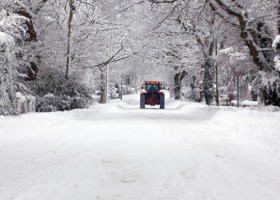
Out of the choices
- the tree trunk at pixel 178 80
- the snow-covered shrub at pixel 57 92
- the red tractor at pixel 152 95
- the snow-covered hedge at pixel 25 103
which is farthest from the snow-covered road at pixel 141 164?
the tree trunk at pixel 178 80

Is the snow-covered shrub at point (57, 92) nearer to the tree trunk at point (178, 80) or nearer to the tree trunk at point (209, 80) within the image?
the tree trunk at point (209, 80)

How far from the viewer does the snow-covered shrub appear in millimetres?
20016

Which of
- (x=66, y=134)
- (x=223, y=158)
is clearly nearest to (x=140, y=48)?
(x=66, y=134)

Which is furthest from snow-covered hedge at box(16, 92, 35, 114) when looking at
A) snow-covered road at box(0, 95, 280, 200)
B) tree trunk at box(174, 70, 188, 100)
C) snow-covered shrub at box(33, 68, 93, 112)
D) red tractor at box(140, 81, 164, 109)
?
tree trunk at box(174, 70, 188, 100)

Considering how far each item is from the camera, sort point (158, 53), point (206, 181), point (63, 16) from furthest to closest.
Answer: point (158, 53) < point (63, 16) < point (206, 181)

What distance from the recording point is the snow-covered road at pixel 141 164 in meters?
4.65

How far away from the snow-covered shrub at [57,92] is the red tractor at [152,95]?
6.07 meters

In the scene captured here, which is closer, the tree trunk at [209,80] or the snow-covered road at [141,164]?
the snow-covered road at [141,164]

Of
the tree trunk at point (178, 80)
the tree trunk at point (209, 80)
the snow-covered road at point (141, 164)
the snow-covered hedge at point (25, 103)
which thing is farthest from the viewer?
the tree trunk at point (178, 80)

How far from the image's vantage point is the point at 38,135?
1029cm

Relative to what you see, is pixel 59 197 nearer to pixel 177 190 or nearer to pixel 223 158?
pixel 177 190

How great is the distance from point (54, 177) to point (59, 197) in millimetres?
1035

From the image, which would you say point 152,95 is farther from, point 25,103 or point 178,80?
point 178,80

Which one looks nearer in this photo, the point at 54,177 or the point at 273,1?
the point at 54,177
